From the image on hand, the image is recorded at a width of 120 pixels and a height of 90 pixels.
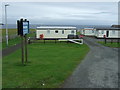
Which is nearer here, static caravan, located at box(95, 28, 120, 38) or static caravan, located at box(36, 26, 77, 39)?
static caravan, located at box(36, 26, 77, 39)

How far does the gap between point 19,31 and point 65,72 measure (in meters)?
4.82

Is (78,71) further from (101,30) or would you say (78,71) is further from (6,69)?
(101,30)

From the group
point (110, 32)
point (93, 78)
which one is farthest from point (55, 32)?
point (93, 78)

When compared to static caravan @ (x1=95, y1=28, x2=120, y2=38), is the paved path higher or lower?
lower

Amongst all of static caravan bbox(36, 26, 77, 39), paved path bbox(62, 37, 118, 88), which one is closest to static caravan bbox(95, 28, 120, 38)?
static caravan bbox(36, 26, 77, 39)

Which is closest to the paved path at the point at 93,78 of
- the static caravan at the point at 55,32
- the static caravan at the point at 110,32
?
the static caravan at the point at 55,32

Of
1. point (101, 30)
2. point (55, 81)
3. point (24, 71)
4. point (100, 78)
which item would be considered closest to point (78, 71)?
point (100, 78)

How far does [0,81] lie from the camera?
959cm

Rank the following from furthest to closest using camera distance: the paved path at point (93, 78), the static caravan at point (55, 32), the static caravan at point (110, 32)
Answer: the static caravan at point (110, 32), the static caravan at point (55, 32), the paved path at point (93, 78)

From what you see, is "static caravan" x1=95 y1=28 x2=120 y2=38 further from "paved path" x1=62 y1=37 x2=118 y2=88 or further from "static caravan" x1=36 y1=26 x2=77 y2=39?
"paved path" x1=62 y1=37 x2=118 y2=88

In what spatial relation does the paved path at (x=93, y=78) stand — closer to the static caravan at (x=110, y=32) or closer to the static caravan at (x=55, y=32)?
the static caravan at (x=55, y=32)

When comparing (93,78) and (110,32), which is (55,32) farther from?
(93,78)

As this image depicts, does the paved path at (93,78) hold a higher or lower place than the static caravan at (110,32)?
lower

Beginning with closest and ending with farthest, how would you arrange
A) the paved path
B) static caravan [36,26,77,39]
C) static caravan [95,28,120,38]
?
1. the paved path
2. static caravan [36,26,77,39]
3. static caravan [95,28,120,38]
